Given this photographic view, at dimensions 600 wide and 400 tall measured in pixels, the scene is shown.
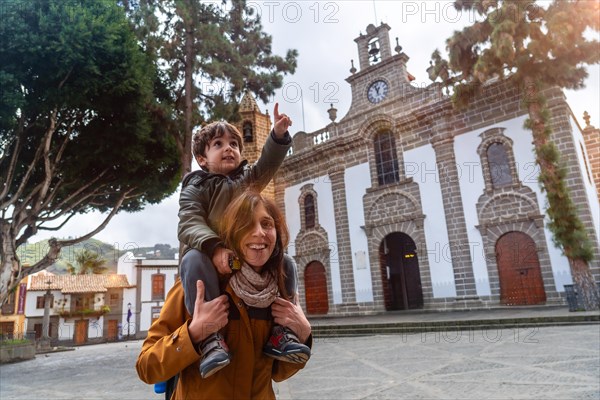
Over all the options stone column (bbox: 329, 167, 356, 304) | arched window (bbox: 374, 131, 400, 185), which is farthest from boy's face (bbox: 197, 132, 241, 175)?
stone column (bbox: 329, 167, 356, 304)

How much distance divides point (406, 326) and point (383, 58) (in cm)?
1259

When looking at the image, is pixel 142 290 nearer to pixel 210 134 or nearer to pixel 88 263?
pixel 88 263

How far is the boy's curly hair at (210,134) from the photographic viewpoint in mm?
1786

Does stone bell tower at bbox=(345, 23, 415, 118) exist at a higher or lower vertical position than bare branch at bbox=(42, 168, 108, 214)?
higher

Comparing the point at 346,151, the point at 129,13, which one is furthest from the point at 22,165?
the point at 346,151

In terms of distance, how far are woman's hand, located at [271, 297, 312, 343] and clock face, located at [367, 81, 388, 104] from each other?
1791 centimetres

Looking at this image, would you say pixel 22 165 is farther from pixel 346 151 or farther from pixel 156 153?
pixel 346 151

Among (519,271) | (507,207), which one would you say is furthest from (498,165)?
(519,271)

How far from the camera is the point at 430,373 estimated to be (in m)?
5.22

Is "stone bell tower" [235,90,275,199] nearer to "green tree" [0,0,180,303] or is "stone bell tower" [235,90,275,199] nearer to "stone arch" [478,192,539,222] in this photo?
"green tree" [0,0,180,303]

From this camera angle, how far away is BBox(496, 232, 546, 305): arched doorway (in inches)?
521

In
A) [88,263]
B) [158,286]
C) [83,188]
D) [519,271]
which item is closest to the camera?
[83,188]

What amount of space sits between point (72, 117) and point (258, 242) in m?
10.7

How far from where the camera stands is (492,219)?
560 inches
